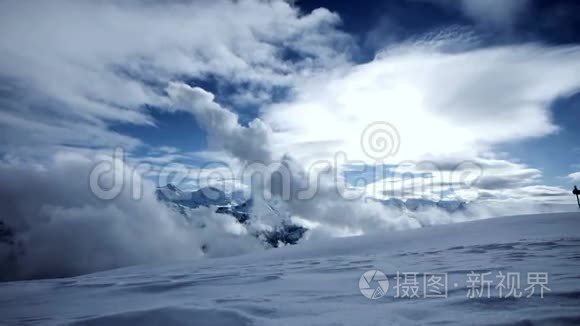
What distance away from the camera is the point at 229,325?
3092 millimetres

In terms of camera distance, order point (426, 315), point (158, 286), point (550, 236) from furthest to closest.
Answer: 1. point (550, 236)
2. point (158, 286)
3. point (426, 315)

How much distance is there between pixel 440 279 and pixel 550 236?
19.1 feet

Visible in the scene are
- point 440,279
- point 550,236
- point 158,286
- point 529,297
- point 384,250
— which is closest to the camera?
point 529,297

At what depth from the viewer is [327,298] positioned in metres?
3.98

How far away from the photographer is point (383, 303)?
11.6ft

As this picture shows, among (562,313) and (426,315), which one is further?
(426,315)

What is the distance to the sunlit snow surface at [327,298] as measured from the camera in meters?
2.96

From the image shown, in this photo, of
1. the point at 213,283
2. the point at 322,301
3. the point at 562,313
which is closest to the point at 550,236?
the point at 562,313

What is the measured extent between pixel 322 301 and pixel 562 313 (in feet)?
7.92

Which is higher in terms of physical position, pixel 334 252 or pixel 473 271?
pixel 473 271

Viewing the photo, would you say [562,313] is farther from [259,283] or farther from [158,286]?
[158,286]

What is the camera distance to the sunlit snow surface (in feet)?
9.70

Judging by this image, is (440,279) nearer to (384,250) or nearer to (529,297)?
(529,297)

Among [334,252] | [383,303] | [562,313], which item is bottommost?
[334,252]
